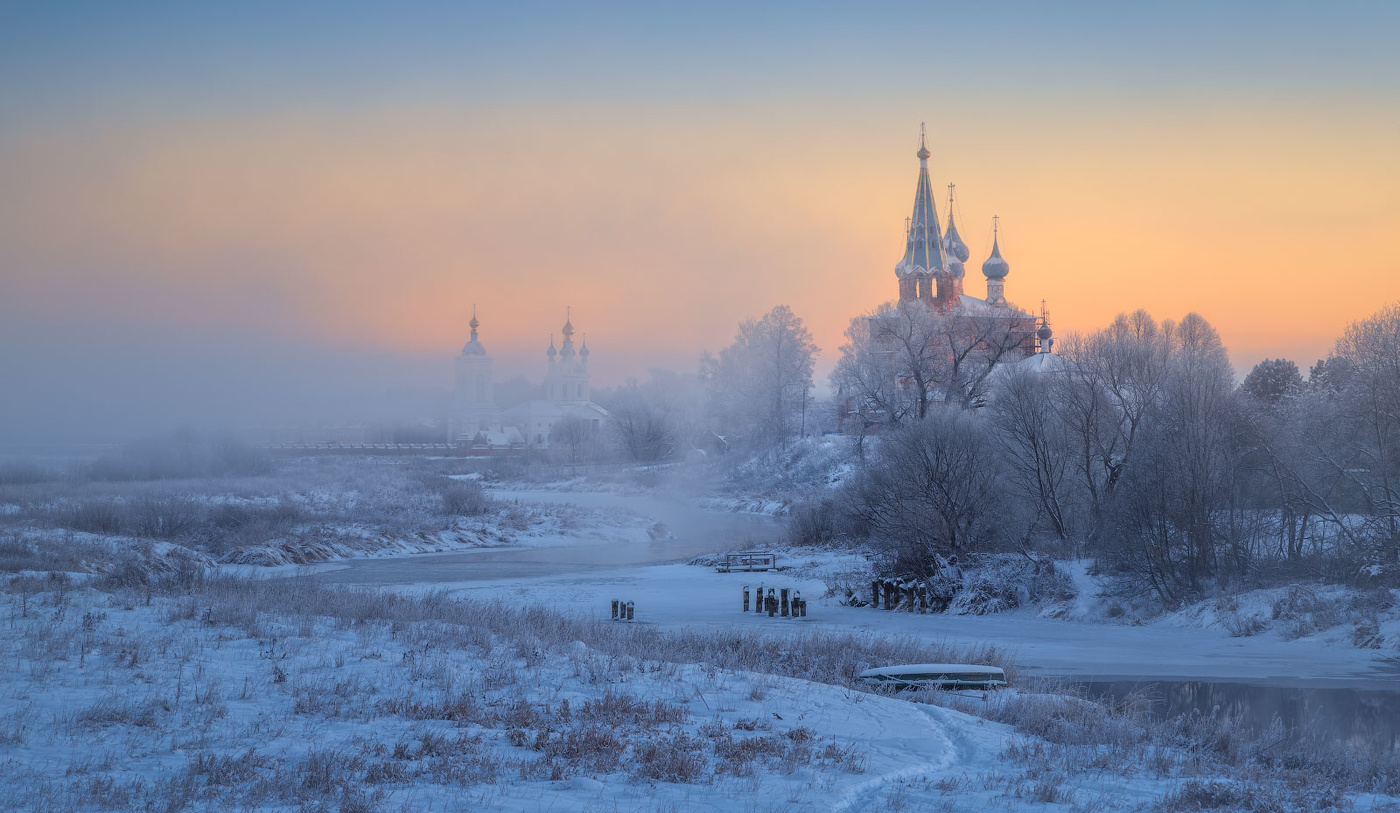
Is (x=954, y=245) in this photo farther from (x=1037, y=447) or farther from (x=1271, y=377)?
(x=1037, y=447)

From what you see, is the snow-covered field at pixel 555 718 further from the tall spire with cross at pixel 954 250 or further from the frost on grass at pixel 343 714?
the tall spire with cross at pixel 954 250

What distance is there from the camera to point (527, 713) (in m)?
9.38

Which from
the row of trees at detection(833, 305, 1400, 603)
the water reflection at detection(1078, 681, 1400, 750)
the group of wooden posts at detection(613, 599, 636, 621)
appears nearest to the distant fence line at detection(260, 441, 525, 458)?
the row of trees at detection(833, 305, 1400, 603)

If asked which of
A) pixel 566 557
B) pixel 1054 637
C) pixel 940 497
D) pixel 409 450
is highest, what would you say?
pixel 409 450

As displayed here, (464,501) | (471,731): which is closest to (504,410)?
(464,501)

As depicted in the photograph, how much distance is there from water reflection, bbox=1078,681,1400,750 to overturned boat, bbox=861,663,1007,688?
170 centimetres

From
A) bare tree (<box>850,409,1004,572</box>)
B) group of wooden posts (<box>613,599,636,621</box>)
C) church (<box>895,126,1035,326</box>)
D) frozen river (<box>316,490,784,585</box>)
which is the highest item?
church (<box>895,126,1035,326</box>)

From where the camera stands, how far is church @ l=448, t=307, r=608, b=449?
437ft

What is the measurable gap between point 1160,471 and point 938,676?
42.2ft

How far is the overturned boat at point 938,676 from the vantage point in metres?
12.8

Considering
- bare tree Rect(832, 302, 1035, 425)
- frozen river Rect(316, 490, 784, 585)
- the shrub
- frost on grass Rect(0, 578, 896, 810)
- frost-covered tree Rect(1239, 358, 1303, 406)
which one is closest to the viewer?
frost on grass Rect(0, 578, 896, 810)

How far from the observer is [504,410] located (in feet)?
479

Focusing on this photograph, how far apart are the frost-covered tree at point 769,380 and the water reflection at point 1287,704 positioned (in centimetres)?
5954

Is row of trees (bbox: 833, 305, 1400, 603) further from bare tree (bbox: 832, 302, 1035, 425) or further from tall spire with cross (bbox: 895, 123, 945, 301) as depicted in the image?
tall spire with cross (bbox: 895, 123, 945, 301)
